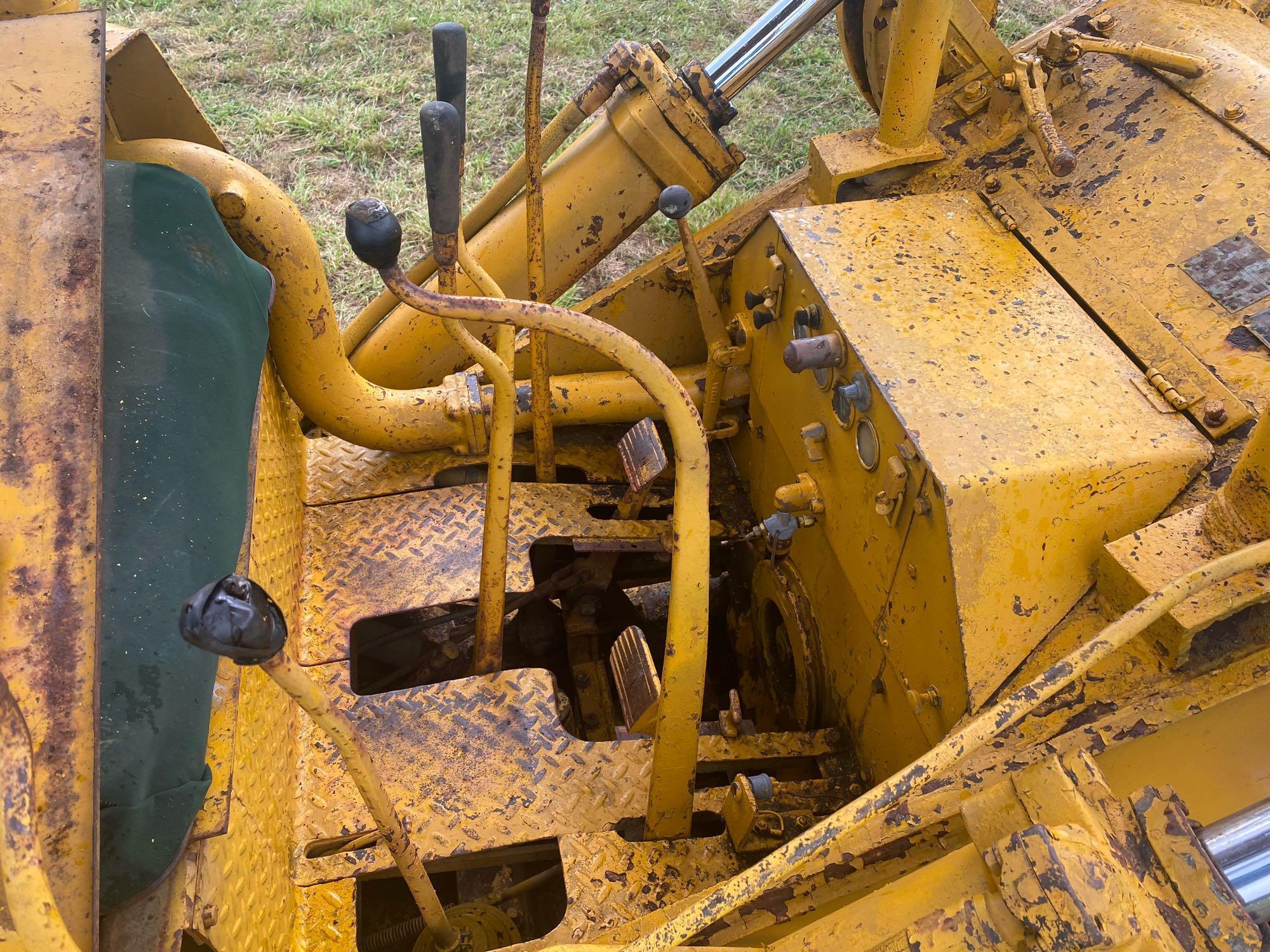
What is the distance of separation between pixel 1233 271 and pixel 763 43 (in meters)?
1.19

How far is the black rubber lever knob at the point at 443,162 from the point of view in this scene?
1.19 meters

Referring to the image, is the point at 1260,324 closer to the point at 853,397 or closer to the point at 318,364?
the point at 853,397

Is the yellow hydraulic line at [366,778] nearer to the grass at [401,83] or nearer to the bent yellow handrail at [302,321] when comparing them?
the bent yellow handrail at [302,321]

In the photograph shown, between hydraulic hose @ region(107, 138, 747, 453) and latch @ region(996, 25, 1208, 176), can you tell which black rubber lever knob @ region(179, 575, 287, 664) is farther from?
latch @ region(996, 25, 1208, 176)

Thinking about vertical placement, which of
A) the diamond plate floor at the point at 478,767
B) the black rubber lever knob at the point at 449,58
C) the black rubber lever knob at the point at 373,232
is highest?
the black rubber lever knob at the point at 449,58

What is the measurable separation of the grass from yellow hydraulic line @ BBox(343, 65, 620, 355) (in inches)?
60.6

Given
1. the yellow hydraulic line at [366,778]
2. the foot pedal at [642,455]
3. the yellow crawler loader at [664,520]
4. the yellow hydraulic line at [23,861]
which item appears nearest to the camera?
the yellow hydraulic line at [23,861]

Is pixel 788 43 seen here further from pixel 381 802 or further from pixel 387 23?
pixel 387 23

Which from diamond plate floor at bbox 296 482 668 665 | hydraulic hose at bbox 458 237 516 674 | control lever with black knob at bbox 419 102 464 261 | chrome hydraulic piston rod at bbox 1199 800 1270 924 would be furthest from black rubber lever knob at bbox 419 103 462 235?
chrome hydraulic piston rod at bbox 1199 800 1270 924

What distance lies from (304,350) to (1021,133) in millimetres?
1642

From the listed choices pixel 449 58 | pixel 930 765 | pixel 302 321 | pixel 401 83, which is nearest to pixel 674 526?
pixel 930 765

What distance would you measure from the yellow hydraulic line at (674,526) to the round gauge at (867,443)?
325 millimetres

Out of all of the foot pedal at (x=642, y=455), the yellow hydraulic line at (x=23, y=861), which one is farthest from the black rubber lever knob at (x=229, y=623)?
the foot pedal at (x=642, y=455)

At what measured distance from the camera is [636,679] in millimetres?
1823
